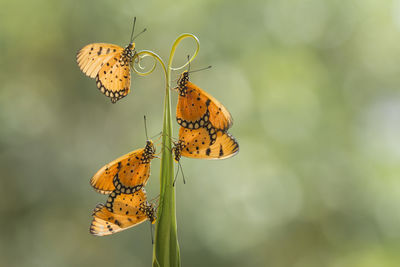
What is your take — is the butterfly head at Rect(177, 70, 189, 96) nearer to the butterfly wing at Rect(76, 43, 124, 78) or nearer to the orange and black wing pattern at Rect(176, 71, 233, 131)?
the orange and black wing pattern at Rect(176, 71, 233, 131)

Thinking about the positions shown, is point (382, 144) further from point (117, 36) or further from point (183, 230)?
point (117, 36)

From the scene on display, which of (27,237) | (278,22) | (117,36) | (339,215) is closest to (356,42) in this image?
(278,22)

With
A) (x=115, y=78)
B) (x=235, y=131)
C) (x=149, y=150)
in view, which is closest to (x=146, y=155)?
(x=149, y=150)

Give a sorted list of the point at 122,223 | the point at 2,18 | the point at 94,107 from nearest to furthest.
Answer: the point at 122,223
the point at 2,18
the point at 94,107

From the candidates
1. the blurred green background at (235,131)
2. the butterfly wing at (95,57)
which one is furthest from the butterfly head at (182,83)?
the blurred green background at (235,131)

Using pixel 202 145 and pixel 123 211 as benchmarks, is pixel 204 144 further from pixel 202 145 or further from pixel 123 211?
pixel 123 211

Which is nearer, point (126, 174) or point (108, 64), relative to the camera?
point (126, 174)
